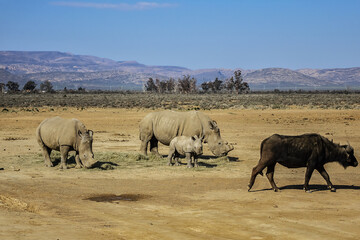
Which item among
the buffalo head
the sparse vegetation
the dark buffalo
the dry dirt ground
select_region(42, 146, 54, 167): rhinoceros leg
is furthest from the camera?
the sparse vegetation

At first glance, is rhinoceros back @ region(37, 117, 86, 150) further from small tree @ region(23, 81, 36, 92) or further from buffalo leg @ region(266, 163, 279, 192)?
small tree @ region(23, 81, 36, 92)

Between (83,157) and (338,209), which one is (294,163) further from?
(83,157)

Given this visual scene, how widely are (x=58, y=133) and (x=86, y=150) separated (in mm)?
1290

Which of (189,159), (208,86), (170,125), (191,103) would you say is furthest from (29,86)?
(189,159)

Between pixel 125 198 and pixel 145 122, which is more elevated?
pixel 145 122

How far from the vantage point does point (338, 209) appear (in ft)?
39.7

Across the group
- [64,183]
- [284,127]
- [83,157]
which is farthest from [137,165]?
[284,127]

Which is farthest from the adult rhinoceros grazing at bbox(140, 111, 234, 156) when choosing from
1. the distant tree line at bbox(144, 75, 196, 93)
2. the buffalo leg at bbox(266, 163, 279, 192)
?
the distant tree line at bbox(144, 75, 196, 93)

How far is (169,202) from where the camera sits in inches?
507

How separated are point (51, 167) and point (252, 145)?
1061 centimetres

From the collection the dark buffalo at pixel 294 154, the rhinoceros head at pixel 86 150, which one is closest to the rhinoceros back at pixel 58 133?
the rhinoceros head at pixel 86 150

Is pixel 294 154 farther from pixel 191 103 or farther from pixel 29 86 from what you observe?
pixel 29 86

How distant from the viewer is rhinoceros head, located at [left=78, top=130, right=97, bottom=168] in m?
17.8

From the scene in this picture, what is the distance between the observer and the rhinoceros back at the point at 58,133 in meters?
18.1
